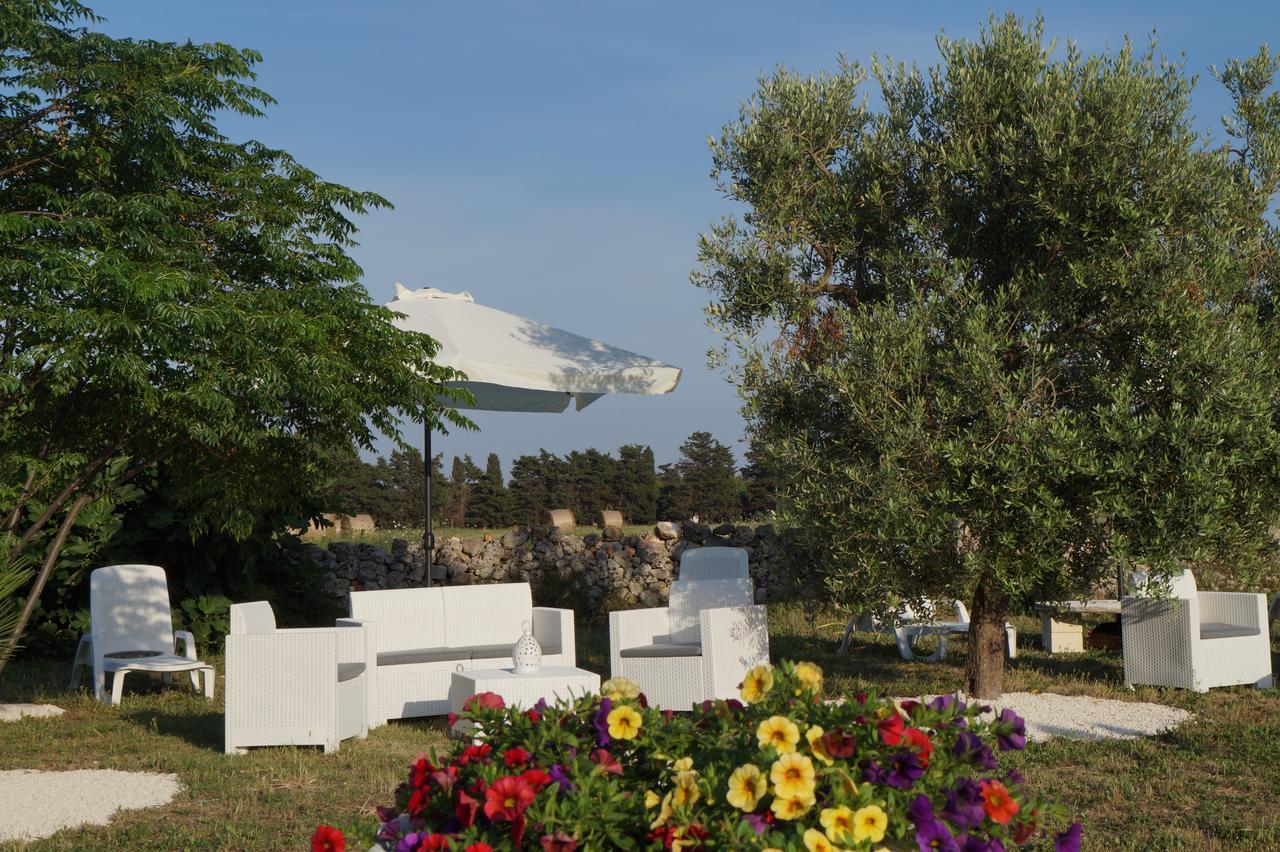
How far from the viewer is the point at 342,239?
8.54 m

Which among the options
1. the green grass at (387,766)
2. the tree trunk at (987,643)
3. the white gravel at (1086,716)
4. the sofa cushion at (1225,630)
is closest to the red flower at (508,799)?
the green grass at (387,766)

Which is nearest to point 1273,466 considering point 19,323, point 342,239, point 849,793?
point 849,793

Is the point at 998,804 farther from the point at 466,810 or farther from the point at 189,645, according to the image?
the point at 189,645

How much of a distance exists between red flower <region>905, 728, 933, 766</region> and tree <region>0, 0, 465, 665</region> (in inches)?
187

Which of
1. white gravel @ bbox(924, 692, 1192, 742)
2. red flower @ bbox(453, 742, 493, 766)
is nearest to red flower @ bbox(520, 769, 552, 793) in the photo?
red flower @ bbox(453, 742, 493, 766)

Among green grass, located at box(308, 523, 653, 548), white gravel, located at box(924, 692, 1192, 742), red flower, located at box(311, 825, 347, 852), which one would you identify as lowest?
white gravel, located at box(924, 692, 1192, 742)

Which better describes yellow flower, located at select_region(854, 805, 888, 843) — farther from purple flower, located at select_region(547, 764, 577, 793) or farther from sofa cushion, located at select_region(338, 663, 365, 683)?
sofa cushion, located at select_region(338, 663, 365, 683)

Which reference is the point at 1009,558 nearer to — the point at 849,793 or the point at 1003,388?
the point at 1003,388

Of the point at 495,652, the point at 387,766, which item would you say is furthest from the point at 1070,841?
the point at 495,652

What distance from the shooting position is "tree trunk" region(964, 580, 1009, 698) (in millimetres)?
7770

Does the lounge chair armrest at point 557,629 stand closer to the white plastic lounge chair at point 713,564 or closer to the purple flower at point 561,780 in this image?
the white plastic lounge chair at point 713,564

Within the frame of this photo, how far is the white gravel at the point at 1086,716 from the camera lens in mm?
6652

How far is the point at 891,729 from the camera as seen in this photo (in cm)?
259

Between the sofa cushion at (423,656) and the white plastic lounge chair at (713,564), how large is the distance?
7.44ft
